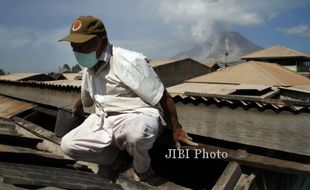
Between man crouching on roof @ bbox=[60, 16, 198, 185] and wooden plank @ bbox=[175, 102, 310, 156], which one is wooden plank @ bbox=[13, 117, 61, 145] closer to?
man crouching on roof @ bbox=[60, 16, 198, 185]

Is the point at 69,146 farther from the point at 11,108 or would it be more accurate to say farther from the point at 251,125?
the point at 11,108

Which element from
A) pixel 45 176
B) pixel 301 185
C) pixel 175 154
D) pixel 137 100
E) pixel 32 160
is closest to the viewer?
pixel 45 176

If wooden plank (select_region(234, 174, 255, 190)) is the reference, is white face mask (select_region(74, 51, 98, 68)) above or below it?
above

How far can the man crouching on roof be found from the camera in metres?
3.42

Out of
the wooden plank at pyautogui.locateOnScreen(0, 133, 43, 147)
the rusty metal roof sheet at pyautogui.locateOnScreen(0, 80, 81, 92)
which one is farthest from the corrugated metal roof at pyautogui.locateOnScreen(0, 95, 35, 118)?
the wooden plank at pyautogui.locateOnScreen(0, 133, 43, 147)

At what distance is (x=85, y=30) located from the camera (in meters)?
3.47

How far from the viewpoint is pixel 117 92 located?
3.61 m

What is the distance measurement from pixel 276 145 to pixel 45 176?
2156 mm

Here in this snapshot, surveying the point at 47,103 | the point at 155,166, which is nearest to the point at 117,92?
the point at 155,166

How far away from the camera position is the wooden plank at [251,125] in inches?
135

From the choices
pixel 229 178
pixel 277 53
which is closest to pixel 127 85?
pixel 229 178

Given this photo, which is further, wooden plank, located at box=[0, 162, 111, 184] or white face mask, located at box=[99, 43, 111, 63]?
white face mask, located at box=[99, 43, 111, 63]

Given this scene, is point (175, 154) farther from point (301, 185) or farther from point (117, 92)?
point (301, 185)

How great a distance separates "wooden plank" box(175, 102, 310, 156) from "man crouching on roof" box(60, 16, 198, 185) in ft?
1.88
